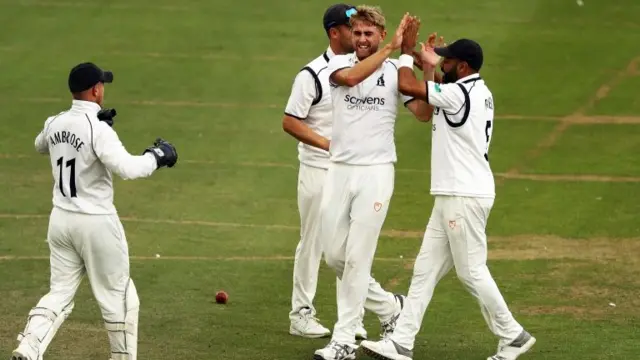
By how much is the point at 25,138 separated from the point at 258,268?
255 inches

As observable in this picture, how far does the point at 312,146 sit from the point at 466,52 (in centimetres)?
162

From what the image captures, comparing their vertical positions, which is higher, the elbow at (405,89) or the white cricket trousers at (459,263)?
the elbow at (405,89)

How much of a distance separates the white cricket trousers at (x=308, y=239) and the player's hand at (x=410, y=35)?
59.5 inches

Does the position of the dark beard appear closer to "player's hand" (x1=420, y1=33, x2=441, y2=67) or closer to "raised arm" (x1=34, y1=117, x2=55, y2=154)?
"player's hand" (x1=420, y1=33, x2=441, y2=67)

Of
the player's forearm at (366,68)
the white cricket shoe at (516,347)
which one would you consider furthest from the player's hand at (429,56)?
the white cricket shoe at (516,347)

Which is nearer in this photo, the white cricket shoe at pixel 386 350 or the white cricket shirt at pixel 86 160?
the white cricket shirt at pixel 86 160

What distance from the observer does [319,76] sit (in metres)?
11.2

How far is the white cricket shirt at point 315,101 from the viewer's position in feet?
36.7

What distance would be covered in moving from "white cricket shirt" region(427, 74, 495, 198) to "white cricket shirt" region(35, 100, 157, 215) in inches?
85.6

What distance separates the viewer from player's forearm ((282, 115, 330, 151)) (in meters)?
11.0

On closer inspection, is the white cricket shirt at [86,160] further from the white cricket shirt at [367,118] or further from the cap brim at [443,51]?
the cap brim at [443,51]

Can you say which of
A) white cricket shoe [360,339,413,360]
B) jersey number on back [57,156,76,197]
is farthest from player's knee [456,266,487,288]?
jersey number on back [57,156,76,197]

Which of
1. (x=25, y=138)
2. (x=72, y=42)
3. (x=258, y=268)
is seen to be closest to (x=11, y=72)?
(x=72, y=42)

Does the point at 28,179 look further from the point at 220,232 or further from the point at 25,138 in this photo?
the point at 220,232
